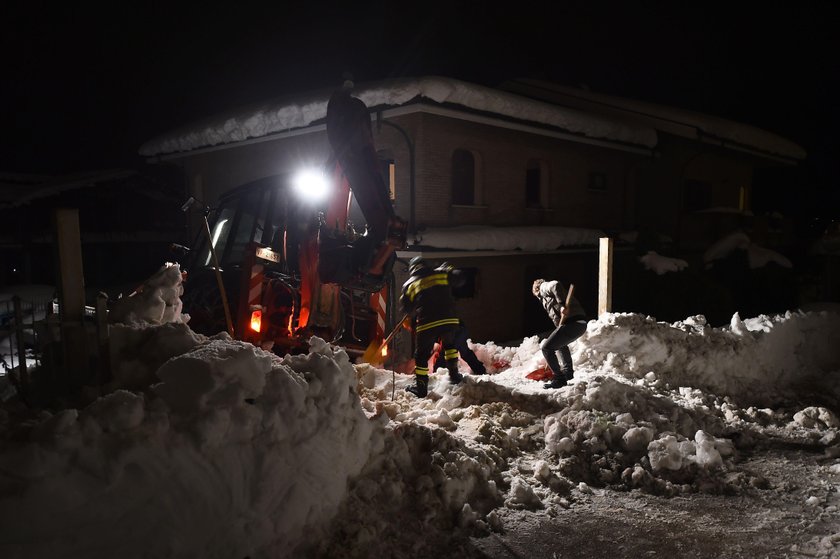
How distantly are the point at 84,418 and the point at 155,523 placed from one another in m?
0.69

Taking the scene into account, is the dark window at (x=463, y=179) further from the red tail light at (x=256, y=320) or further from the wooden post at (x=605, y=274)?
the red tail light at (x=256, y=320)

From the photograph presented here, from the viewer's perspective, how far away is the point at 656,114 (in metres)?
17.0

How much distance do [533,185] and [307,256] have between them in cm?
938

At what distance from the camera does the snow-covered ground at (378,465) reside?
290cm

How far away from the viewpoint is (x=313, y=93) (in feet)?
40.9

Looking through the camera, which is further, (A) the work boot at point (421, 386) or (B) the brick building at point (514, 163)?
(B) the brick building at point (514, 163)

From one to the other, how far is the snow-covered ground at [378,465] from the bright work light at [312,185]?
2.27 metres

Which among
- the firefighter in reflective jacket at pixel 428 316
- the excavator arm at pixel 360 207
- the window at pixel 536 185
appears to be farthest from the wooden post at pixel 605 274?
the window at pixel 536 185

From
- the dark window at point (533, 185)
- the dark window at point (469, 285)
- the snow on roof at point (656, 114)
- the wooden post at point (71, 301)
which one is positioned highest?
the snow on roof at point (656, 114)

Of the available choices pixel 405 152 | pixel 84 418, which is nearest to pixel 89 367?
pixel 84 418

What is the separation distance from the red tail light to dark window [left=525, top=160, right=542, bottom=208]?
30.4 ft

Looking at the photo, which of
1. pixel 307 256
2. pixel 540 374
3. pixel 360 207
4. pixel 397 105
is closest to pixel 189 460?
pixel 360 207

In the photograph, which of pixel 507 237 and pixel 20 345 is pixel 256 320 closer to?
pixel 20 345

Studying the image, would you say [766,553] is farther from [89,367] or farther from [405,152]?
[405,152]
